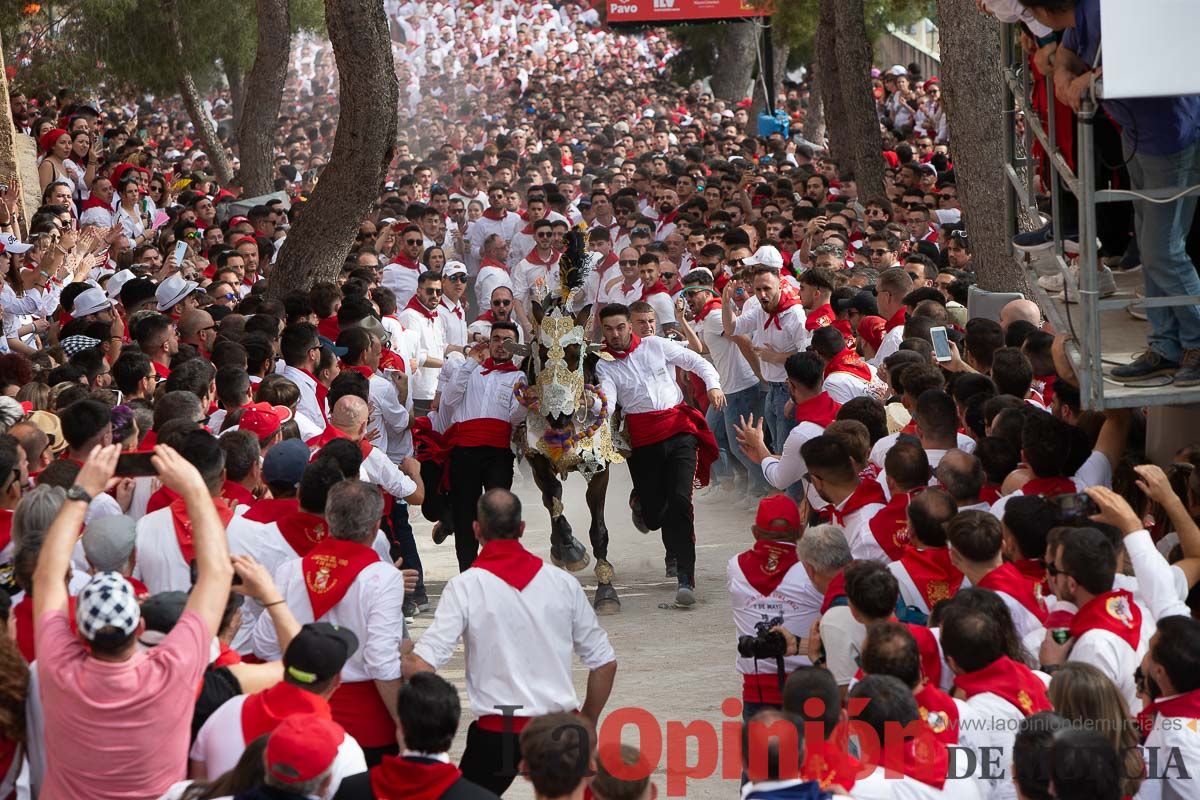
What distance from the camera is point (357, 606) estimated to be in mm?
5895

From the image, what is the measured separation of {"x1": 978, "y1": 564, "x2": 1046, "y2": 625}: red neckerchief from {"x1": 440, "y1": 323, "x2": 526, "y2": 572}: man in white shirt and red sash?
4176 millimetres

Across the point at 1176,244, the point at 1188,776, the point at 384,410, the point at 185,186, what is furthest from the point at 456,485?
the point at 185,186

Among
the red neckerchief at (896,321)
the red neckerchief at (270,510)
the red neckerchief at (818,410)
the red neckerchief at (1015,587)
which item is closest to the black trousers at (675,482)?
the red neckerchief at (818,410)

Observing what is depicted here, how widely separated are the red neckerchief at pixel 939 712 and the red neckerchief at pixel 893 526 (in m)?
1.69

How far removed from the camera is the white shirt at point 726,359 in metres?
11.9

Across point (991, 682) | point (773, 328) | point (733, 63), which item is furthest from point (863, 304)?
point (733, 63)

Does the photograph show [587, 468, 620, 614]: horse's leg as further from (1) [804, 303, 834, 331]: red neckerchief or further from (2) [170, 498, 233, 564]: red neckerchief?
(2) [170, 498, 233, 564]: red neckerchief

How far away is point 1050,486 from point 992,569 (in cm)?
102

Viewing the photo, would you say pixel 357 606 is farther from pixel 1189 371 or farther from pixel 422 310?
pixel 422 310

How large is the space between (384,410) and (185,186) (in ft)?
41.5

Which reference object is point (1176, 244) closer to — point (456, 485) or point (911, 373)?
point (911, 373)

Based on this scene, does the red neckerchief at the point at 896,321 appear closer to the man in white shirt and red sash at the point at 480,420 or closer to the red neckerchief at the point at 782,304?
the red neckerchief at the point at 782,304

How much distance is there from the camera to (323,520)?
6480 millimetres

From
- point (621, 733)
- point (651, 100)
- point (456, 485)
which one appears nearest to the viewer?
point (621, 733)
